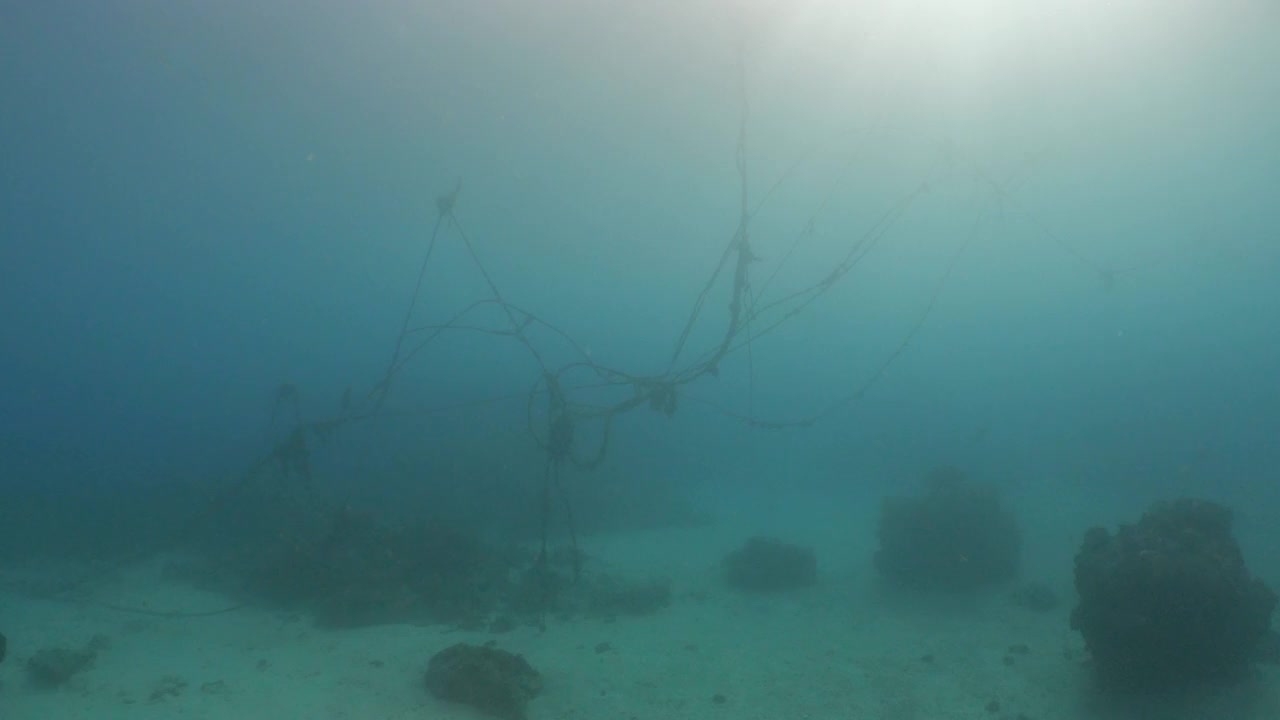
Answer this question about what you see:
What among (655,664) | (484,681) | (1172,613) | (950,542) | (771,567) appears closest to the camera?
(1172,613)

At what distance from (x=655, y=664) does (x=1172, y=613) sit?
19.5ft

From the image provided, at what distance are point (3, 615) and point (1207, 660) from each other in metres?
16.3

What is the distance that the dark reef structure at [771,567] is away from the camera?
12320 mm

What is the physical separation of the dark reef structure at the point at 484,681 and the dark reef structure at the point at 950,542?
7.44 m

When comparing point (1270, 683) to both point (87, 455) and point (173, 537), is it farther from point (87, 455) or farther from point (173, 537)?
point (87, 455)

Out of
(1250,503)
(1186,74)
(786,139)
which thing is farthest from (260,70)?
(1250,503)

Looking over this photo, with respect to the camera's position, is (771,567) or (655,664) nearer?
(655,664)

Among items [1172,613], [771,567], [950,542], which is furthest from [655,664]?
[950,542]

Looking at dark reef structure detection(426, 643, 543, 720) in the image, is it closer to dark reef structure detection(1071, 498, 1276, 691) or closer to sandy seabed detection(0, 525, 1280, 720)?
sandy seabed detection(0, 525, 1280, 720)

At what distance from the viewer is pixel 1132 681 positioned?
23.6 ft

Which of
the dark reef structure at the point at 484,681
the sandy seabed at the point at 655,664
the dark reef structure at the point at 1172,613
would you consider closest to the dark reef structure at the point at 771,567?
the sandy seabed at the point at 655,664

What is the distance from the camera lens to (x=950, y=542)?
11906mm

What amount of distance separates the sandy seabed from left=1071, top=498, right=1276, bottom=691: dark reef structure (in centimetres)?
27

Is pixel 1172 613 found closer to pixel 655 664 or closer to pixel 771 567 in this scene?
pixel 655 664
